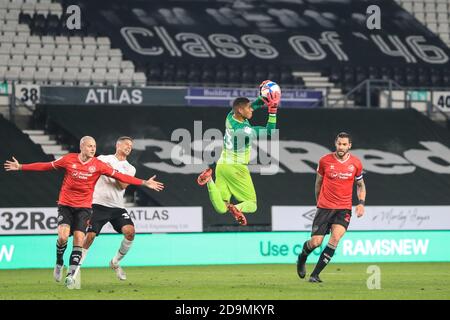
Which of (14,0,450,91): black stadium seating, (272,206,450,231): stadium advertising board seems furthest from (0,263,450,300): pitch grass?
(14,0,450,91): black stadium seating

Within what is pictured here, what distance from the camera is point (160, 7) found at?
38531mm

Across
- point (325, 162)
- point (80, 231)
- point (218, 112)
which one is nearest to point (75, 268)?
point (80, 231)

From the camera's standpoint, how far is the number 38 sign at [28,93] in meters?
31.1

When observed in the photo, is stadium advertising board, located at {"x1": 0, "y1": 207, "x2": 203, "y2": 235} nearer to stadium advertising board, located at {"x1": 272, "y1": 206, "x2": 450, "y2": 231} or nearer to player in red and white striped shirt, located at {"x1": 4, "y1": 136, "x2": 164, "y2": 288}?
stadium advertising board, located at {"x1": 272, "y1": 206, "x2": 450, "y2": 231}

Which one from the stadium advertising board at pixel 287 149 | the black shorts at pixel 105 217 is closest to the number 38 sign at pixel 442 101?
the stadium advertising board at pixel 287 149

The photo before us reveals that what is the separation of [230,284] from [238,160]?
2487 millimetres

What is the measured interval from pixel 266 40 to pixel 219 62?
256cm

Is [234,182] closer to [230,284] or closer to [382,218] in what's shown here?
[230,284]

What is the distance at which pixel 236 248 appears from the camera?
2620 centimetres

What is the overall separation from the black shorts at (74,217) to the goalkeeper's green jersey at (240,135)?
2.35 metres

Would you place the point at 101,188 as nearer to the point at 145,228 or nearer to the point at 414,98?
the point at 145,228

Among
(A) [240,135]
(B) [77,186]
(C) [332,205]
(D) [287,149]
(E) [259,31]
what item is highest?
(E) [259,31]

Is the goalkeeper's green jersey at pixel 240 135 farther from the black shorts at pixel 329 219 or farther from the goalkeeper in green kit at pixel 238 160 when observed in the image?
the black shorts at pixel 329 219

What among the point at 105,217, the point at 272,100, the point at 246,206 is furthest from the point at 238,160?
the point at 105,217
